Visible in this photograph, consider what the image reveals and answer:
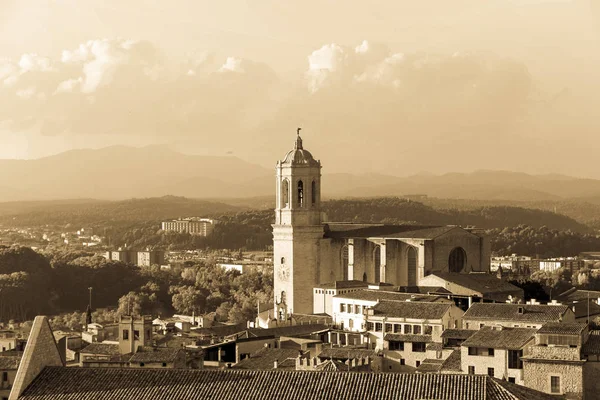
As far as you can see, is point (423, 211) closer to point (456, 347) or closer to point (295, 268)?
point (295, 268)

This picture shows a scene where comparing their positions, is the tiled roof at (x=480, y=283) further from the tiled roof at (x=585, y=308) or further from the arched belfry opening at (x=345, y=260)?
the arched belfry opening at (x=345, y=260)

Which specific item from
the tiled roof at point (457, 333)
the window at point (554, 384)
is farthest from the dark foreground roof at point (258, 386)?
the tiled roof at point (457, 333)

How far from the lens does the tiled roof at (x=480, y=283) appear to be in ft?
201

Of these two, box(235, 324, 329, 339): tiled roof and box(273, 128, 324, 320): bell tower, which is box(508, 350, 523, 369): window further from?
box(273, 128, 324, 320): bell tower

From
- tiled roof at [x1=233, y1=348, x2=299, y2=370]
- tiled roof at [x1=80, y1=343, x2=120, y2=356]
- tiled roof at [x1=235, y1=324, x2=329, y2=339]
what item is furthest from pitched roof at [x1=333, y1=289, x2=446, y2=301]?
tiled roof at [x1=80, y1=343, x2=120, y2=356]

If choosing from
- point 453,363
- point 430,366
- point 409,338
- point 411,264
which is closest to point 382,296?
point 409,338

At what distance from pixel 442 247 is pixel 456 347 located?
956 inches

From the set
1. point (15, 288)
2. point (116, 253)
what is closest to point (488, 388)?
point (15, 288)

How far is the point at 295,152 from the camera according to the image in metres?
73.8

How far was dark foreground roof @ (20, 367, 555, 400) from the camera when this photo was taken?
95.7ft

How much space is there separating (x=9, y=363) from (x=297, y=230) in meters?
34.0

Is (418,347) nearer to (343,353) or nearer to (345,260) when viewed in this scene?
(343,353)

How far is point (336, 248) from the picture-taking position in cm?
7288

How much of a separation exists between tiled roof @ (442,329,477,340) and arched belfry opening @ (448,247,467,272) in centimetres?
2348
